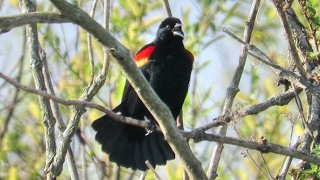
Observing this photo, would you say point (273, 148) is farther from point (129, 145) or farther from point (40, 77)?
point (129, 145)

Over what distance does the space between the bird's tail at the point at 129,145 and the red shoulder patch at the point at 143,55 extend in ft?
1.37

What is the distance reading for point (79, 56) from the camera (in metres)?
5.27

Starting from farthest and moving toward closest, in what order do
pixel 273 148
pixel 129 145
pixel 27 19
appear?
1. pixel 129 145
2. pixel 273 148
3. pixel 27 19

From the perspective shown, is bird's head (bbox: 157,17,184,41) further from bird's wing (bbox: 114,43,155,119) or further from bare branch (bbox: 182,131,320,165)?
bare branch (bbox: 182,131,320,165)

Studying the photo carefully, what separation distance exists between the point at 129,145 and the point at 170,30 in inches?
32.8

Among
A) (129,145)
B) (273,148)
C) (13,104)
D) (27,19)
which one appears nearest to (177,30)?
(129,145)

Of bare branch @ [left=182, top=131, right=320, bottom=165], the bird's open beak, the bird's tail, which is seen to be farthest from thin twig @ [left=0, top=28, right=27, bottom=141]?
bare branch @ [left=182, top=131, right=320, bottom=165]

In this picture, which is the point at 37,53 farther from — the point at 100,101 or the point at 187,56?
the point at 100,101

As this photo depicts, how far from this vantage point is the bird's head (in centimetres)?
468

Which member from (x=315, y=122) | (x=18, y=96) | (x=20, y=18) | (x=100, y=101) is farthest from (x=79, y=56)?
(x=20, y=18)

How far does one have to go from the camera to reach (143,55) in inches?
183

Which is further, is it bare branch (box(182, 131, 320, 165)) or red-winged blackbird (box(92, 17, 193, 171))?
red-winged blackbird (box(92, 17, 193, 171))

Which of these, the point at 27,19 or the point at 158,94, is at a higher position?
the point at 158,94

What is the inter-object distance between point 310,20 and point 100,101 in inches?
104
